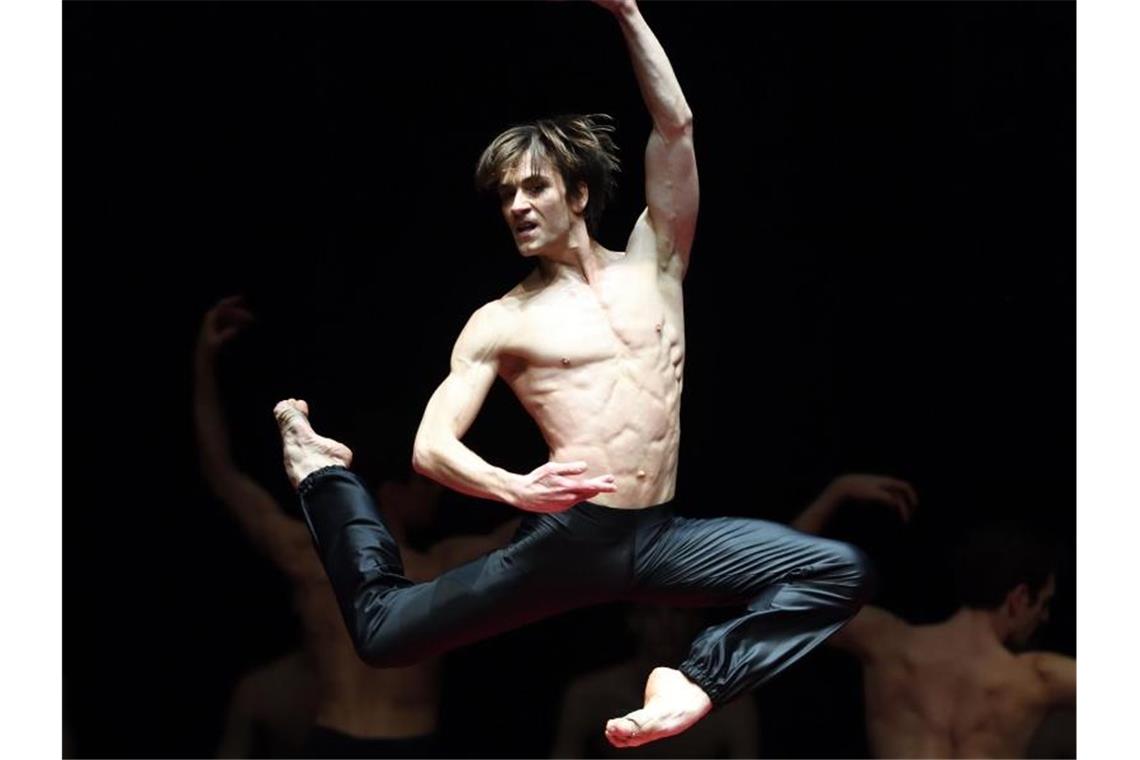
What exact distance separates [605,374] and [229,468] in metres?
2.01

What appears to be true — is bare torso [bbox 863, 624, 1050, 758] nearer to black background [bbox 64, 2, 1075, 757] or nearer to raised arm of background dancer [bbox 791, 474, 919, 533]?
black background [bbox 64, 2, 1075, 757]

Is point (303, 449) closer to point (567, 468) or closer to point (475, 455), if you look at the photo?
A: point (475, 455)

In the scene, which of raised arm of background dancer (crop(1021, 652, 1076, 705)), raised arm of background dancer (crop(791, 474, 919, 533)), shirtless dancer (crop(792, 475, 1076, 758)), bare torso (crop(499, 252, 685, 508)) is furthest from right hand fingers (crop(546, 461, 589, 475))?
raised arm of background dancer (crop(1021, 652, 1076, 705))

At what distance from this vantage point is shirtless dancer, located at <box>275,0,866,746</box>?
4277 millimetres

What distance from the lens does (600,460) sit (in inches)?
170

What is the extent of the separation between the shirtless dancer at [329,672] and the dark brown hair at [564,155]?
1.78m

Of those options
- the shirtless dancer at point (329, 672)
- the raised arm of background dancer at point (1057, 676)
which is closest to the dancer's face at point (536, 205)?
the shirtless dancer at point (329, 672)

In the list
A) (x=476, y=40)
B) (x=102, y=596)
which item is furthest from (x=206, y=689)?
(x=476, y=40)

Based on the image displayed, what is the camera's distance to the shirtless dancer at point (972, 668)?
6.10 m

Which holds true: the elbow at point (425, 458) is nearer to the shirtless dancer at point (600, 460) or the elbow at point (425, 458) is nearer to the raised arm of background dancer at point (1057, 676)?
the shirtless dancer at point (600, 460)

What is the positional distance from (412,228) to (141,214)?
0.84 metres

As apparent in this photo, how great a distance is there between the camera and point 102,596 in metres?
6.29

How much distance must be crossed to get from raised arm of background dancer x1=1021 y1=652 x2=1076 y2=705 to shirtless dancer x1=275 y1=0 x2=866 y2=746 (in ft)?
6.66

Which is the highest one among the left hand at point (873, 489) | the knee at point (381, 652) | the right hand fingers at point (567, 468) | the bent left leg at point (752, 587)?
the right hand fingers at point (567, 468)
